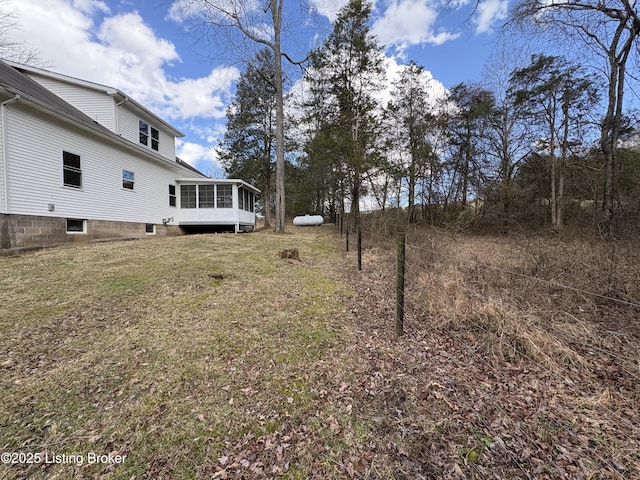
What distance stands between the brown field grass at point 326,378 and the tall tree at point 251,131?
1575 cm

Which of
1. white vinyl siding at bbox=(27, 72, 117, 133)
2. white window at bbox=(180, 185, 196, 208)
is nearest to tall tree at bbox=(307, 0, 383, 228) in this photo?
white window at bbox=(180, 185, 196, 208)

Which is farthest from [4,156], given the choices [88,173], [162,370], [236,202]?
[162,370]

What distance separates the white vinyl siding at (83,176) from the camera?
7.32 meters

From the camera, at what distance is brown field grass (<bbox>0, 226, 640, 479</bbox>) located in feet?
5.44

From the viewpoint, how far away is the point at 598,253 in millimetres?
5195

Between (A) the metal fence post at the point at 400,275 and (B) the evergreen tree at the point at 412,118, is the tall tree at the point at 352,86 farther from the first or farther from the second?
(A) the metal fence post at the point at 400,275

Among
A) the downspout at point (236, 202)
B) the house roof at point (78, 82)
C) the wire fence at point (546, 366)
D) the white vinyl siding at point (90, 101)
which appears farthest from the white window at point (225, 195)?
the wire fence at point (546, 366)

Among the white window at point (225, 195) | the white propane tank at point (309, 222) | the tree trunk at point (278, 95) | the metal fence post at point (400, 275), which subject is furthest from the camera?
the white propane tank at point (309, 222)

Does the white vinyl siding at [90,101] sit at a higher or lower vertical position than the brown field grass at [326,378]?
higher

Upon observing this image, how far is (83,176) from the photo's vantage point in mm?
9180

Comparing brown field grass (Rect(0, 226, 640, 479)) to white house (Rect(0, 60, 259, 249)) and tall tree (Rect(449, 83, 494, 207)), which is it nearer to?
white house (Rect(0, 60, 259, 249))

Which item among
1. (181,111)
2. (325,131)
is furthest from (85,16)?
(325,131)

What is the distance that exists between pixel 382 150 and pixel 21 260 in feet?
48.9

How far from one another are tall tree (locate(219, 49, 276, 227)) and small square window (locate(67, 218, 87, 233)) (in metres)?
11.4
